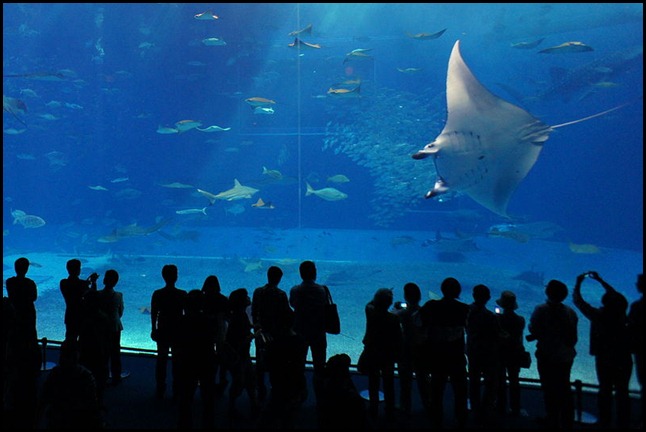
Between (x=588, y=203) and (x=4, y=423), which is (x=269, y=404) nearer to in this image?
(x=4, y=423)

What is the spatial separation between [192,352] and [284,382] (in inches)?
26.1

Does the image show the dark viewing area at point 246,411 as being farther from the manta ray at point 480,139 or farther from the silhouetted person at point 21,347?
the manta ray at point 480,139

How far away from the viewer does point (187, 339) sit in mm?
2576

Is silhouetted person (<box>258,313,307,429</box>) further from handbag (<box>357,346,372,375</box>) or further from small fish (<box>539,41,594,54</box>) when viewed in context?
small fish (<box>539,41,594,54</box>)

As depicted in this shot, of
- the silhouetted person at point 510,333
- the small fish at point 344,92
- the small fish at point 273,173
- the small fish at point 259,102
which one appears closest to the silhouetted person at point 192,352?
the silhouetted person at point 510,333

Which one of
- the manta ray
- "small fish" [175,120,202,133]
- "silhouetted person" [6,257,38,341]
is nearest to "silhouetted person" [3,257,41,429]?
"silhouetted person" [6,257,38,341]

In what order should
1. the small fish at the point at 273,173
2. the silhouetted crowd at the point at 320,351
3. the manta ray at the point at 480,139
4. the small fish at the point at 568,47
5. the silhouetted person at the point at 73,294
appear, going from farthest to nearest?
the small fish at the point at 273,173 < the small fish at the point at 568,47 < the manta ray at the point at 480,139 < the silhouetted person at the point at 73,294 < the silhouetted crowd at the point at 320,351

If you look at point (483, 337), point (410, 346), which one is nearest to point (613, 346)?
point (483, 337)

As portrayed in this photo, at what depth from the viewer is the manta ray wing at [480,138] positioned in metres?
3.73

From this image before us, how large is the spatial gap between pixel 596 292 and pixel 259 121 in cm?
1764

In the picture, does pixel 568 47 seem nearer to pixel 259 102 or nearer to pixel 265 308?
pixel 259 102

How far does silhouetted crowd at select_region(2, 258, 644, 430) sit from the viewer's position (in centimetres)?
225

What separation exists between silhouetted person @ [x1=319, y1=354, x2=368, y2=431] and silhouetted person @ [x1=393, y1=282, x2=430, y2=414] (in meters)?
1.00

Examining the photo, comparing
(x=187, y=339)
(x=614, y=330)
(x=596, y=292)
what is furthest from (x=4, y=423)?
(x=596, y=292)
